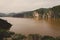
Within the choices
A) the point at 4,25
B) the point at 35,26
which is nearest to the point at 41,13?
the point at 35,26

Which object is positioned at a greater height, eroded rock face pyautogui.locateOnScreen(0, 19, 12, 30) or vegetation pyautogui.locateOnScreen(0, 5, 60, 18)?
vegetation pyautogui.locateOnScreen(0, 5, 60, 18)

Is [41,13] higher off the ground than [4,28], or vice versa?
[41,13]

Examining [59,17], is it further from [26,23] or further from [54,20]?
[26,23]

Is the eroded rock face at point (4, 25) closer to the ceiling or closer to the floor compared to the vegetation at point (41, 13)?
closer to the floor

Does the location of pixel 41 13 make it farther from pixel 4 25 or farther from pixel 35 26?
pixel 4 25

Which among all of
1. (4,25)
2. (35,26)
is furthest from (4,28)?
(35,26)

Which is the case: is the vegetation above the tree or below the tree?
above

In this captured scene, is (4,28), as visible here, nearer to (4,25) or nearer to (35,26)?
(4,25)

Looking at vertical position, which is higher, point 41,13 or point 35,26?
point 41,13

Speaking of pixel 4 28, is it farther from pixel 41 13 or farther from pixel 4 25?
pixel 41 13
